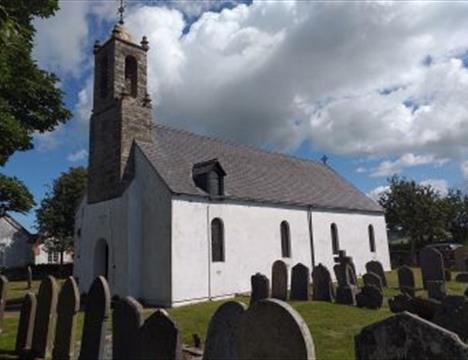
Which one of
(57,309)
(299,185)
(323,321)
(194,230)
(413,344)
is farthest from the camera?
(299,185)

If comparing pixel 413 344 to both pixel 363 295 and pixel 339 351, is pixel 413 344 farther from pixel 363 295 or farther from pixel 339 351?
pixel 363 295

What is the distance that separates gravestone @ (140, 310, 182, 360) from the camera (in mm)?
5953

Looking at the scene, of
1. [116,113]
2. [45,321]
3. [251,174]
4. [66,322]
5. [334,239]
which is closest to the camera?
[66,322]

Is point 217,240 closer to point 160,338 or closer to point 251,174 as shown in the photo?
point 251,174

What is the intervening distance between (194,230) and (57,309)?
10089mm

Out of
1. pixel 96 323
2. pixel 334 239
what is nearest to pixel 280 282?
pixel 96 323

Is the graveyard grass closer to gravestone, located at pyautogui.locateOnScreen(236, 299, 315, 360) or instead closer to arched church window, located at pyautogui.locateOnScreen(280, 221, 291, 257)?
gravestone, located at pyautogui.locateOnScreen(236, 299, 315, 360)

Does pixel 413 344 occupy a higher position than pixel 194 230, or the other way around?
pixel 194 230

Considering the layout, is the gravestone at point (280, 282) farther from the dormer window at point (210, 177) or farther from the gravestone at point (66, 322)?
the gravestone at point (66, 322)

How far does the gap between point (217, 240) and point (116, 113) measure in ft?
24.2

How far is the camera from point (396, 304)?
1280cm

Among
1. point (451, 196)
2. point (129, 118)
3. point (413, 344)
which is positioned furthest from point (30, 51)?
point (451, 196)

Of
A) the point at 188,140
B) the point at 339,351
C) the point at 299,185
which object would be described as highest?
the point at 188,140

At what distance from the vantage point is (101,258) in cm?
2081
